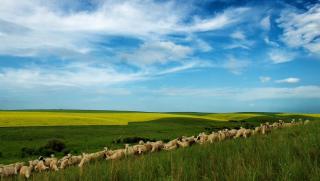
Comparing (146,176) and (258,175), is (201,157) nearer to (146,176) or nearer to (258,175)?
(146,176)

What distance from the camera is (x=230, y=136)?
63.6ft

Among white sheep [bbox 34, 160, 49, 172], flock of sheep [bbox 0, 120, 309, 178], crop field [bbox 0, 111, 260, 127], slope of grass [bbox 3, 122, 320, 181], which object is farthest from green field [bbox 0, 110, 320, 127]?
slope of grass [bbox 3, 122, 320, 181]

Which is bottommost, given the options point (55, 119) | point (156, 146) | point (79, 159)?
point (79, 159)

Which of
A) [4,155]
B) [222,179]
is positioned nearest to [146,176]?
[222,179]

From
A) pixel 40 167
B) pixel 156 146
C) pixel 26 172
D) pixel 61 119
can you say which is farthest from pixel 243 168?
pixel 61 119

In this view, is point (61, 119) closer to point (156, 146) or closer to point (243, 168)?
point (156, 146)

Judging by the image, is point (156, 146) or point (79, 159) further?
point (156, 146)

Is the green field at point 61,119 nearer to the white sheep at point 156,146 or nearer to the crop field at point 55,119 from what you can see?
the crop field at point 55,119

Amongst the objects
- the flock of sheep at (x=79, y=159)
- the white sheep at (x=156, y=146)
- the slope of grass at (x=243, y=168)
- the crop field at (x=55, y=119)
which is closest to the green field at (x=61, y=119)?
the crop field at (x=55, y=119)

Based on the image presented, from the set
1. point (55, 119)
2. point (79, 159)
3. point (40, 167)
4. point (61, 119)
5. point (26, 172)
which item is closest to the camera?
point (26, 172)

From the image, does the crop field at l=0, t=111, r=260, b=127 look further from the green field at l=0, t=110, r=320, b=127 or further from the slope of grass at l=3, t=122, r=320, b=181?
the slope of grass at l=3, t=122, r=320, b=181

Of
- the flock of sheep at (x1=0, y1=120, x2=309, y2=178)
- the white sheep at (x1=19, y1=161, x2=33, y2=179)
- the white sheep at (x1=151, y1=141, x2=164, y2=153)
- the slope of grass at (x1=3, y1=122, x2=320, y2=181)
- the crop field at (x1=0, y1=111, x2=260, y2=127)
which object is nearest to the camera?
the slope of grass at (x1=3, y1=122, x2=320, y2=181)

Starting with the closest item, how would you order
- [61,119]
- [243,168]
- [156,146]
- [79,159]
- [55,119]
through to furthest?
1. [243,168]
2. [79,159]
3. [156,146]
4. [55,119]
5. [61,119]

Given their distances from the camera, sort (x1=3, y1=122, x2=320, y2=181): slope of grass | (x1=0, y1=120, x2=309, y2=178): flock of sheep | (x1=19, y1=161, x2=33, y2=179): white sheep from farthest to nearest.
A: (x1=0, y1=120, x2=309, y2=178): flock of sheep, (x1=19, y1=161, x2=33, y2=179): white sheep, (x1=3, y1=122, x2=320, y2=181): slope of grass
